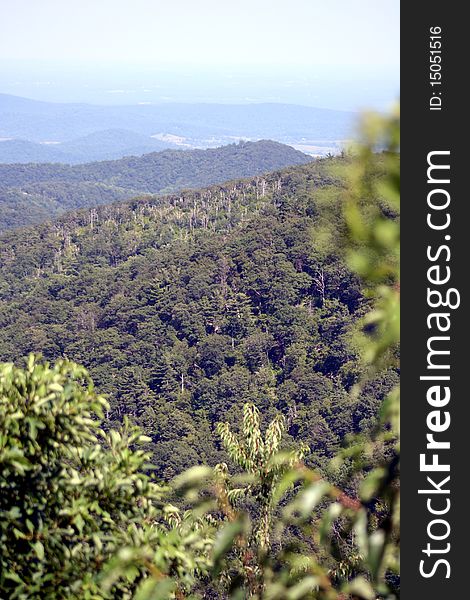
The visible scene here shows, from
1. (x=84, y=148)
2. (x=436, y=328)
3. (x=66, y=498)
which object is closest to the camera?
(x=436, y=328)

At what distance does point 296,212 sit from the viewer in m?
33.1

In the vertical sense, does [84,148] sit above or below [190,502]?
above

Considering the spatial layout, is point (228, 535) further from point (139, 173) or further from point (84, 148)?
point (84, 148)

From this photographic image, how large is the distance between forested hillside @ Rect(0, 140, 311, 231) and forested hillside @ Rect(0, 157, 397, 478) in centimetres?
4720

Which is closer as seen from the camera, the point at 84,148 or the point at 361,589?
the point at 361,589

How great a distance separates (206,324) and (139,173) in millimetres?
75837

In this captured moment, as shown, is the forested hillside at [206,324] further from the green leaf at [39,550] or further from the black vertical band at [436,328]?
the black vertical band at [436,328]

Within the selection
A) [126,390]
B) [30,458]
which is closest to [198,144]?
[126,390]

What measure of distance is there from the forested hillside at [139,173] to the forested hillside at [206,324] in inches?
1858

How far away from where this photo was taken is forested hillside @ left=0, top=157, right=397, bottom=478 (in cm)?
2483

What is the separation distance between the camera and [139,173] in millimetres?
103062

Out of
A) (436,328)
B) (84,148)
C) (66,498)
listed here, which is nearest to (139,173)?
(84,148)

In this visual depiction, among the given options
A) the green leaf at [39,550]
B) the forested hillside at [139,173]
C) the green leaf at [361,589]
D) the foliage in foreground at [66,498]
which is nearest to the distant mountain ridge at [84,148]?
the forested hillside at [139,173]

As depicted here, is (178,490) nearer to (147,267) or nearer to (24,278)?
(147,267)
